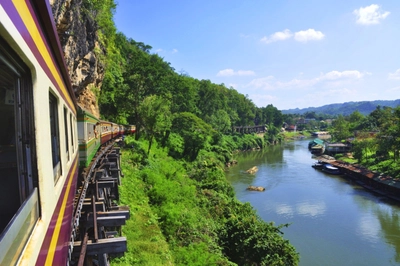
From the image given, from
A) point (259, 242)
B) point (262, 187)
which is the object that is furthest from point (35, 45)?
point (262, 187)

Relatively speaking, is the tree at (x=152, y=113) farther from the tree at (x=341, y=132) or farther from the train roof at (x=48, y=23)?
the tree at (x=341, y=132)

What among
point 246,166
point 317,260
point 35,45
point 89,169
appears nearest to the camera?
point 35,45

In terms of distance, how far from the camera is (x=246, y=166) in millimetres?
44062

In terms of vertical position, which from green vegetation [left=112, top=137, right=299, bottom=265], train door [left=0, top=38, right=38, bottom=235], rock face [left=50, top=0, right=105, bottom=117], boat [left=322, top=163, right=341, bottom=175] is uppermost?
rock face [left=50, top=0, right=105, bottom=117]

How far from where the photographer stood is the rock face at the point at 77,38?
12852 mm

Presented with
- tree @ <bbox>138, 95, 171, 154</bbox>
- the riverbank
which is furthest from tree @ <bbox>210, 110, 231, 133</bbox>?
tree @ <bbox>138, 95, 171, 154</bbox>

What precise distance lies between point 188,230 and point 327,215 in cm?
1391

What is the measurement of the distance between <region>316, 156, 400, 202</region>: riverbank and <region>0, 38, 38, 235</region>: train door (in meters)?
32.3

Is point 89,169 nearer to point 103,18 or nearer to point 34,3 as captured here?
point 34,3

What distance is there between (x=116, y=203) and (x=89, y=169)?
429 centimetres

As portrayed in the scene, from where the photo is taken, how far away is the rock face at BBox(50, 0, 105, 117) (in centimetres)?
1285

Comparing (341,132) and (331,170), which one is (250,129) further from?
(331,170)

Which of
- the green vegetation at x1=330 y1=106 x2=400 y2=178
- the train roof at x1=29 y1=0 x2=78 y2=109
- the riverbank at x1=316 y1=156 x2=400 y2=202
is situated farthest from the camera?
the green vegetation at x1=330 y1=106 x2=400 y2=178

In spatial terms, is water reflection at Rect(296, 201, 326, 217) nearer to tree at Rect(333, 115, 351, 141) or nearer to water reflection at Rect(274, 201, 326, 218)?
water reflection at Rect(274, 201, 326, 218)
